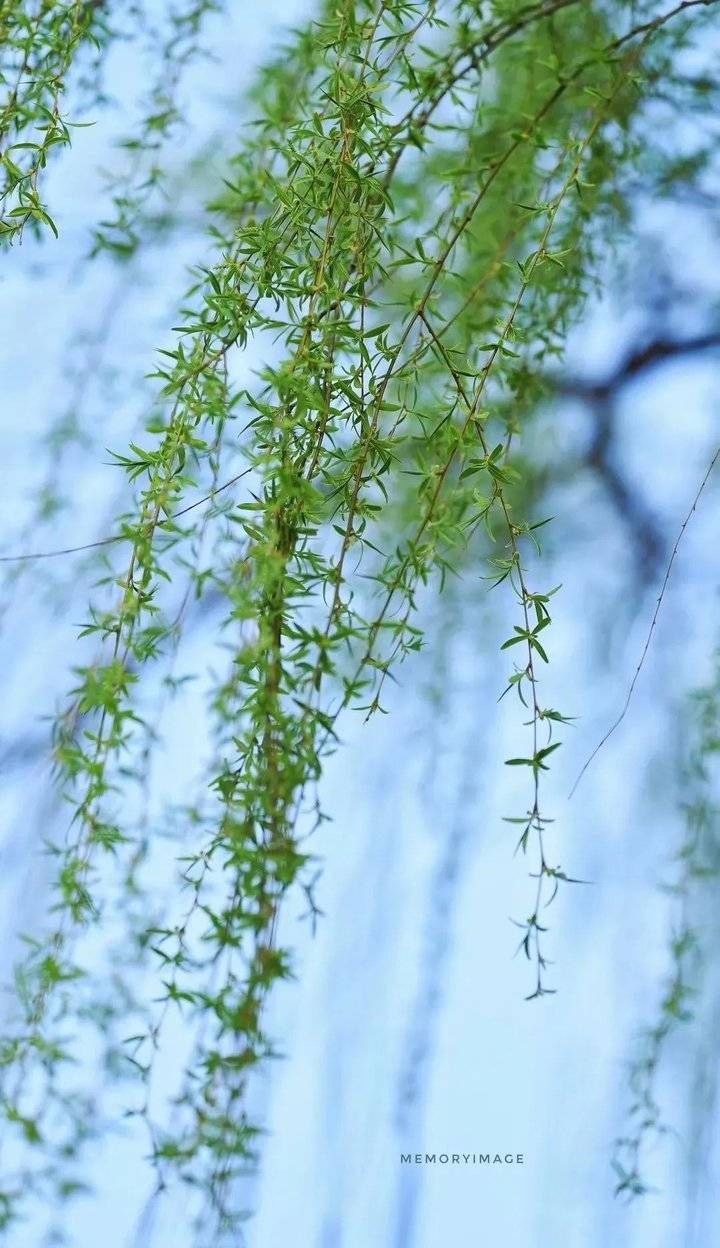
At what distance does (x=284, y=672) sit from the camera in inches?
20.7

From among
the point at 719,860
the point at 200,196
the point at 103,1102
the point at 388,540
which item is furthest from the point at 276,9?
the point at 103,1102

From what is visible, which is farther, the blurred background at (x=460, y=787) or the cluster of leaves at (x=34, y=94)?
the blurred background at (x=460, y=787)

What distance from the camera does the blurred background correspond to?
1.08m

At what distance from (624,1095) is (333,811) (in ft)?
1.14

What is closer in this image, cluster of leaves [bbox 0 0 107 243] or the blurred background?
cluster of leaves [bbox 0 0 107 243]

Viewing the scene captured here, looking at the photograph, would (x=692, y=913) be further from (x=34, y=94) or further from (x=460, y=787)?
(x=34, y=94)

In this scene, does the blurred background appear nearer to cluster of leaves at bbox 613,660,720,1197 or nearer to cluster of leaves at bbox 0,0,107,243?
cluster of leaves at bbox 613,660,720,1197

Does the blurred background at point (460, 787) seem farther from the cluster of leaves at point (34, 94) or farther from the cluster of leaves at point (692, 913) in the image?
the cluster of leaves at point (34, 94)

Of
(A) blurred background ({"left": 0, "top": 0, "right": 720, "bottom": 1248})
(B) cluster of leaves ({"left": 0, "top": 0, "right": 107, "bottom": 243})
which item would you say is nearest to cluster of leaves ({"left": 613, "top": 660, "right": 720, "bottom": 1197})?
(A) blurred background ({"left": 0, "top": 0, "right": 720, "bottom": 1248})

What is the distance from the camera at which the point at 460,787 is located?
1141 mm

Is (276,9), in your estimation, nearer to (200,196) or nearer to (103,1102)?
(200,196)

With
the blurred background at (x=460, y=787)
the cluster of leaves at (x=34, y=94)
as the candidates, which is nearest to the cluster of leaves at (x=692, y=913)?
the blurred background at (x=460, y=787)

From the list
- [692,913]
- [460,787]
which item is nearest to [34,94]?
[460,787]

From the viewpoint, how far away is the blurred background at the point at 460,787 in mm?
1078
